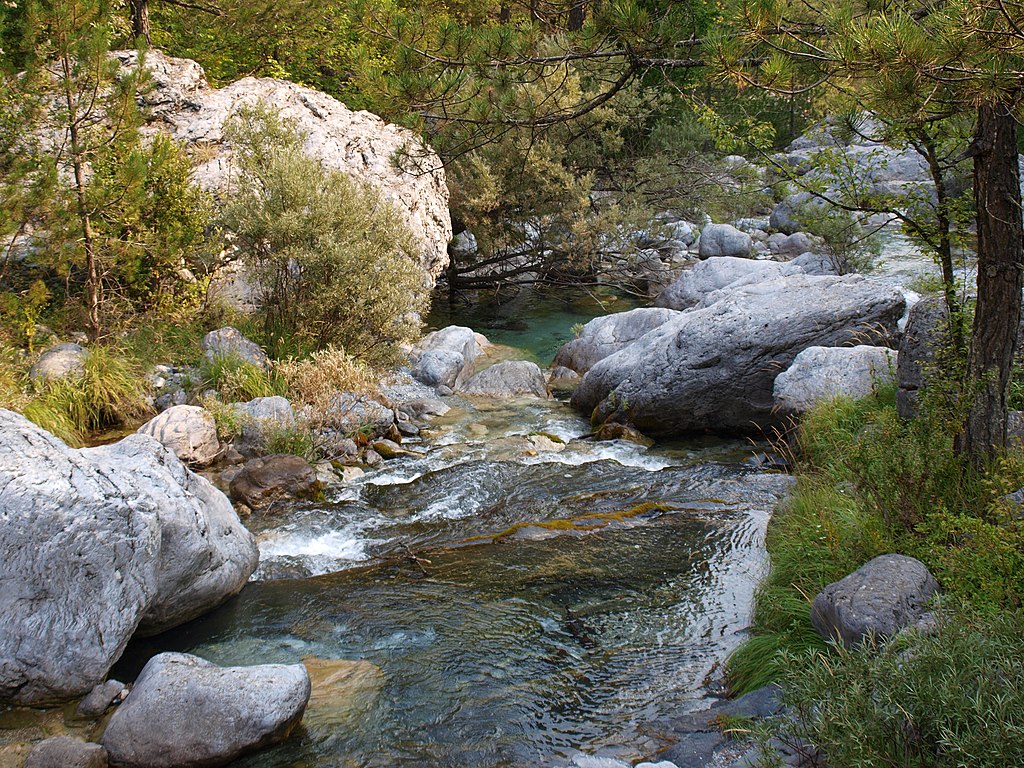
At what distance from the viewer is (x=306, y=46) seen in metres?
15.7

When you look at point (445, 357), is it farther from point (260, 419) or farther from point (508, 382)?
point (260, 419)

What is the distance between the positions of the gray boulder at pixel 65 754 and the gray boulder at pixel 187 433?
4.52 meters

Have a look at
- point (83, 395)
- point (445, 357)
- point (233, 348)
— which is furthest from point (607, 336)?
point (83, 395)

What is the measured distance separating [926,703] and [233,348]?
912cm

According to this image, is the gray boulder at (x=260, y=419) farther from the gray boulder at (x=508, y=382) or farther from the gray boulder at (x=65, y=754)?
the gray boulder at (x=65, y=754)

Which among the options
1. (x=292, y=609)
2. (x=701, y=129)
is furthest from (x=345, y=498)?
(x=701, y=129)

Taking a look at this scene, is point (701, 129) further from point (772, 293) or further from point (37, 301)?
point (37, 301)

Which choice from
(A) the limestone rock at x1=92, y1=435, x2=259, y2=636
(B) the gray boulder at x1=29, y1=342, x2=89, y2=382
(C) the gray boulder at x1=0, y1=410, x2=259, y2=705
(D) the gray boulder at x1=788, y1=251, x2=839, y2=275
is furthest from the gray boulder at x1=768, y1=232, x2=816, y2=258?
(C) the gray boulder at x1=0, y1=410, x2=259, y2=705

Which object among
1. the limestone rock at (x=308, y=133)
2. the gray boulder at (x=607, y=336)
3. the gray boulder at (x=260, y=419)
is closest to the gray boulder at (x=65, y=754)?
the gray boulder at (x=260, y=419)

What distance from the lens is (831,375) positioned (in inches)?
345

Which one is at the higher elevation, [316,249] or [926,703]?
[316,249]

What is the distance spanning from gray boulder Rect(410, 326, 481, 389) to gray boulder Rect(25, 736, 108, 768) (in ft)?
28.7

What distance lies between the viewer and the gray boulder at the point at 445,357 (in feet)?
42.0

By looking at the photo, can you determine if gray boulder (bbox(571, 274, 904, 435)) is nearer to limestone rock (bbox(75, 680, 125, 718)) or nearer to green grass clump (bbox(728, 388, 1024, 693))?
green grass clump (bbox(728, 388, 1024, 693))
